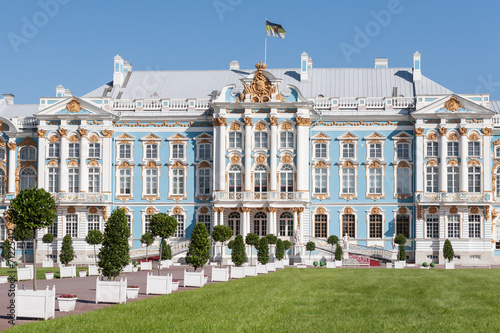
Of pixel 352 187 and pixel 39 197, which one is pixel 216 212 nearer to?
pixel 352 187

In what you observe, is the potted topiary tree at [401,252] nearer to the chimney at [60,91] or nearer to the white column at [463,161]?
the white column at [463,161]

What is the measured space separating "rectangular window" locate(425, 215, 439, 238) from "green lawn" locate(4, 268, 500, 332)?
29.3 meters

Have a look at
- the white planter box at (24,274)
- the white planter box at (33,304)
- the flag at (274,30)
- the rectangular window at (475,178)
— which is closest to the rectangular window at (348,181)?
the rectangular window at (475,178)

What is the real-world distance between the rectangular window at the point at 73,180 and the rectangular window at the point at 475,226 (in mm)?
31668

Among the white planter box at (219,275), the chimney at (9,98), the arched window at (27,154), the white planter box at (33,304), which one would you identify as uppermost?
the chimney at (9,98)

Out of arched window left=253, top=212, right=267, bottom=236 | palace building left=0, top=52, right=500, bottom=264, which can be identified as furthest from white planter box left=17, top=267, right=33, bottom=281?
arched window left=253, top=212, right=267, bottom=236

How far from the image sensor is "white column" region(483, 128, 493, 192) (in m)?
61.4

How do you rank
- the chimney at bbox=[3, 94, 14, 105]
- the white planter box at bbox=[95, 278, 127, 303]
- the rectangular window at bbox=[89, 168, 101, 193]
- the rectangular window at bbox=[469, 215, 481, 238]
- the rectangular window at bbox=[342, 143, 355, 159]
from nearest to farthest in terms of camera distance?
the white planter box at bbox=[95, 278, 127, 303] < the rectangular window at bbox=[469, 215, 481, 238] < the rectangular window at bbox=[89, 168, 101, 193] < the rectangular window at bbox=[342, 143, 355, 159] < the chimney at bbox=[3, 94, 14, 105]

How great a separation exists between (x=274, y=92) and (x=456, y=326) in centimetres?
4427

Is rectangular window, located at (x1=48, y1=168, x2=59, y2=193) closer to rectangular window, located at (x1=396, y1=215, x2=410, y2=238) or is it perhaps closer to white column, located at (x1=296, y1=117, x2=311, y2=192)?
white column, located at (x1=296, y1=117, x2=311, y2=192)

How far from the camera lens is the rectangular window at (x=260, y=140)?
2500 inches

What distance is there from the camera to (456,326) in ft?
66.1

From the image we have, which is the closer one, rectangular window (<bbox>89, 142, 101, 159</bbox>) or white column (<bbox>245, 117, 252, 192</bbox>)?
white column (<bbox>245, 117, 252, 192</bbox>)

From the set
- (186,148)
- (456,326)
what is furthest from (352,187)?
(456,326)
